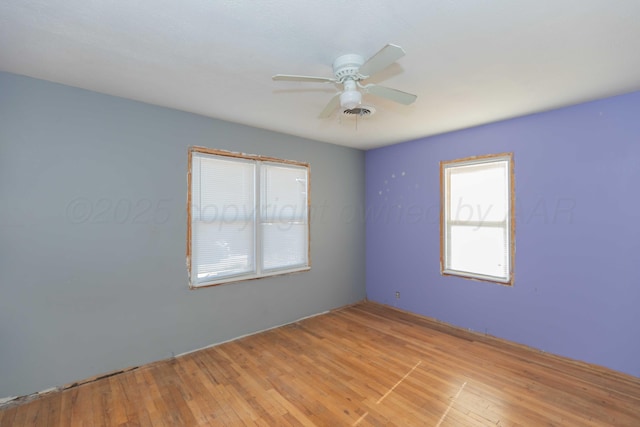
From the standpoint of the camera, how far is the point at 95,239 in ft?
8.29

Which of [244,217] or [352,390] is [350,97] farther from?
[352,390]

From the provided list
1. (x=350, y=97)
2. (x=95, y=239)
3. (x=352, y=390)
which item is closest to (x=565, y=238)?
(x=352, y=390)

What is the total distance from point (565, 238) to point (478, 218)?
873 millimetres

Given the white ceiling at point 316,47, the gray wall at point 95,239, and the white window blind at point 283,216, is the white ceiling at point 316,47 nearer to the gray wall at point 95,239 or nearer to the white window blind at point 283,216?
the gray wall at point 95,239

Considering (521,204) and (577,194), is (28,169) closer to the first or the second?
(521,204)

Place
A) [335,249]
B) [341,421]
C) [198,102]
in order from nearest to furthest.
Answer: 1. [341,421]
2. [198,102]
3. [335,249]

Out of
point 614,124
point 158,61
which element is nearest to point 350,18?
point 158,61

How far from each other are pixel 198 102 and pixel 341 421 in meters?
3.02

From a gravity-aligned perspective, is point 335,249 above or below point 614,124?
below

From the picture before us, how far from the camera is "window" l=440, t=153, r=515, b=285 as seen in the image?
129 inches

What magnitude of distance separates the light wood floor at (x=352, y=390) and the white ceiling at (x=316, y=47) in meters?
2.57

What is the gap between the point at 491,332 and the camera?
3359mm

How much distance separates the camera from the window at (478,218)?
10.8 ft

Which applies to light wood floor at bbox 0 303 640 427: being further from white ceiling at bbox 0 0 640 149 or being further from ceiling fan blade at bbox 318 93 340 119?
white ceiling at bbox 0 0 640 149
